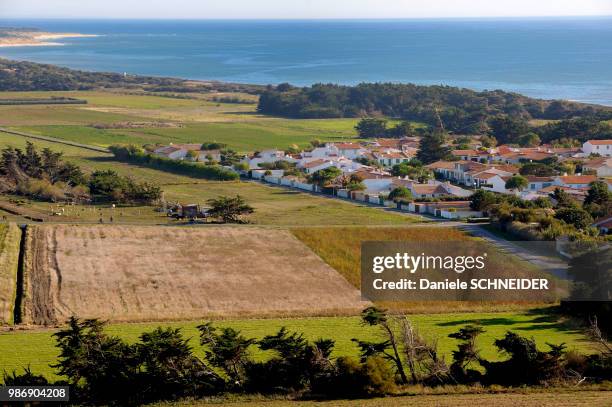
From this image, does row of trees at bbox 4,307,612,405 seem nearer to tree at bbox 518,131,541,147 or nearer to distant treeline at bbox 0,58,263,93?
tree at bbox 518,131,541,147

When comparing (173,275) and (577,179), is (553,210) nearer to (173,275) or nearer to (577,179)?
(577,179)

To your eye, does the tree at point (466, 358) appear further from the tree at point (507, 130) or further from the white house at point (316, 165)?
the tree at point (507, 130)

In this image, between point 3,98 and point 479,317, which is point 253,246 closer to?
point 479,317

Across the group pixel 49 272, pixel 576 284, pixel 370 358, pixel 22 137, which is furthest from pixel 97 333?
pixel 22 137

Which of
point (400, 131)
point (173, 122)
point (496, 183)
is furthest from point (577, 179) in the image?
point (173, 122)

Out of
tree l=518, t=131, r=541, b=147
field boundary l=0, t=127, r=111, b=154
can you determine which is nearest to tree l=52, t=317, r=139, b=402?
field boundary l=0, t=127, r=111, b=154
